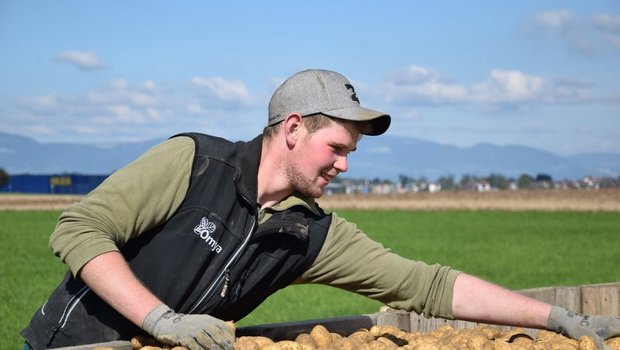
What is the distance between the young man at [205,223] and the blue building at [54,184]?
3111 inches

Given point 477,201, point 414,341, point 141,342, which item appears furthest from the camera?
point 477,201

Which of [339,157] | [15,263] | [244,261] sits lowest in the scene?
[15,263]

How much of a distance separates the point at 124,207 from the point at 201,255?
372 mm

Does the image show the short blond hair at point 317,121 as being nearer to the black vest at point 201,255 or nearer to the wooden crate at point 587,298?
the black vest at point 201,255

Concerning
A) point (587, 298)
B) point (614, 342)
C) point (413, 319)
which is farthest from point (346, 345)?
point (587, 298)

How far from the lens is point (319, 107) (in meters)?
3.40

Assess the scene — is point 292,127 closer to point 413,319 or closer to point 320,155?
point 320,155

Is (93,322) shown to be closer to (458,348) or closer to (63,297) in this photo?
(63,297)

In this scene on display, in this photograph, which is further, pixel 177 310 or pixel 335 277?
pixel 335 277

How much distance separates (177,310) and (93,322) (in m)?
→ 0.31

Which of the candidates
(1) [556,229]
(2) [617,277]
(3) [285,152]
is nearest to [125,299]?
(3) [285,152]

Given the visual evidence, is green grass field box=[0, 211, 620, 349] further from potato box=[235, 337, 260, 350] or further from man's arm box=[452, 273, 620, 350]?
potato box=[235, 337, 260, 350]

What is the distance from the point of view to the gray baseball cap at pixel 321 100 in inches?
134

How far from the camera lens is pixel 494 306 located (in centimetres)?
390
